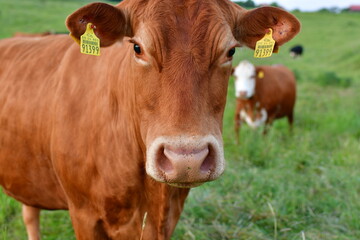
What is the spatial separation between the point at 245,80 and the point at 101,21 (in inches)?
254

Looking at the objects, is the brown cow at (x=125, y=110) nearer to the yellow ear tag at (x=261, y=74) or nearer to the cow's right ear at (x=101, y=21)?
the cow's right ear at (x=101, y=21)

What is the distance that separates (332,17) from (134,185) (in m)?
42.8

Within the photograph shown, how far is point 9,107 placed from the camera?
296 centimetres

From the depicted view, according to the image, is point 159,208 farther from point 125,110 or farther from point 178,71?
point 178,71

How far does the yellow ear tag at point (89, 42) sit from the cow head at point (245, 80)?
19.9ft

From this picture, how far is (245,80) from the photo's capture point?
27.6ft

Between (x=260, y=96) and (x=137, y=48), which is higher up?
(x=137, y=48)

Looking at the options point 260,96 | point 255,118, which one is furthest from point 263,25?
point 260,96

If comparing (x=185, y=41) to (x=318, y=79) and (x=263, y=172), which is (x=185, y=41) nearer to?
(x=263, y=172)

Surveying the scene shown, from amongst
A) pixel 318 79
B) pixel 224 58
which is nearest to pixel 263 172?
pixel 224 58

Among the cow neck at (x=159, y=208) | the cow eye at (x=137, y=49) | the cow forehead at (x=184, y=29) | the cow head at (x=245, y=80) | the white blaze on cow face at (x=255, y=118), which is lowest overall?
the white blaze on cow face at (x=255, y=118)

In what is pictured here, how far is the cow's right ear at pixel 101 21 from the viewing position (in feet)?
6.96

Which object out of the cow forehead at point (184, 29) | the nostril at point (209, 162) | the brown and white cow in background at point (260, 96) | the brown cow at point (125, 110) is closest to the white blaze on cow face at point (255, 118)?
the brown and white cow in background at point (260, 96)

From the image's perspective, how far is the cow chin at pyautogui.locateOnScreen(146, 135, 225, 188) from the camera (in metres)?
1.69
